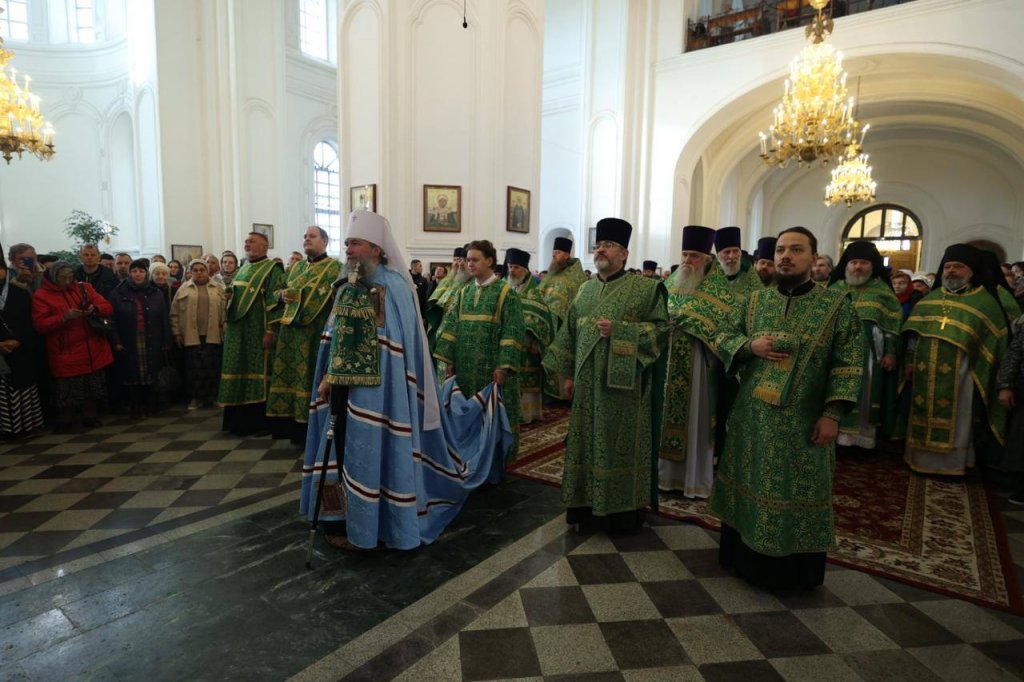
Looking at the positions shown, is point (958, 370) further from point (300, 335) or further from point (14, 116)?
point (14, 116)

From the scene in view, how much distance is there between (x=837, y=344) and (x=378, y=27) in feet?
29.8

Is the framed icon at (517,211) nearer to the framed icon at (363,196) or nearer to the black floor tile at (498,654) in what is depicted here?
the framed icon at (363,196)

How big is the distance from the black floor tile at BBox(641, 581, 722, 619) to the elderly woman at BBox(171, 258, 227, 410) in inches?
229

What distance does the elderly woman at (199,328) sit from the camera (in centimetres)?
666

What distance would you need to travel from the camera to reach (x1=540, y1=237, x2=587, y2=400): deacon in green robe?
7.10m

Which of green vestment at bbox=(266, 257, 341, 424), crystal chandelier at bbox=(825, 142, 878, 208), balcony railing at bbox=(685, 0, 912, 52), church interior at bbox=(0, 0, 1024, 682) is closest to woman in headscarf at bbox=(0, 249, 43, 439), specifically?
church interior at bbox=(0, 0, 1024, 682)

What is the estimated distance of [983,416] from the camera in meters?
4.91

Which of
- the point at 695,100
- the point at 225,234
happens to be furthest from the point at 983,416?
the point at 225,234

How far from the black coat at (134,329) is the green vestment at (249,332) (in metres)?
1.39

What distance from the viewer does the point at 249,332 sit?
5684 mm

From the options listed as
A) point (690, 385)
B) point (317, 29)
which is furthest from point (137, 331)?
point (317, 29)

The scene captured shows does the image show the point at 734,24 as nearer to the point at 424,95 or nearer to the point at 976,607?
the point at 424,95

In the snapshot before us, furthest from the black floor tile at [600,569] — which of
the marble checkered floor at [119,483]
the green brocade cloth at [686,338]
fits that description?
the marble checkered floor at [119,483]

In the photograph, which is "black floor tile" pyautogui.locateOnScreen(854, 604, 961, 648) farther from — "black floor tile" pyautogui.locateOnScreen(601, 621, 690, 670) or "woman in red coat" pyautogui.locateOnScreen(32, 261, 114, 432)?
"woman in red coat" pyautogui.locateOnScreen(32, 261, 114, 432)
